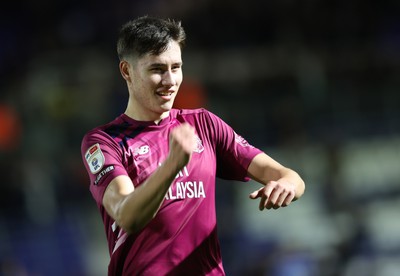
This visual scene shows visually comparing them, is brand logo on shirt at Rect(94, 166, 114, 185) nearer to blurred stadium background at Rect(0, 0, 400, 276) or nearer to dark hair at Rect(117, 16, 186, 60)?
dark hair at Rect(117, 16, 186, 60)

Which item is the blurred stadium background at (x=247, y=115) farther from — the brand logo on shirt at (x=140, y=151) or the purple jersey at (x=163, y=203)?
the brand logo on shirt at (x=140, y=151)

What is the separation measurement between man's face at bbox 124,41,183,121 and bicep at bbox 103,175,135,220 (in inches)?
20.1

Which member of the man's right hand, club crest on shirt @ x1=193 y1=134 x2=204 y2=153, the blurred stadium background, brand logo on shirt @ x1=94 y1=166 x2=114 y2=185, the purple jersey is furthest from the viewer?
the blurred stadium background

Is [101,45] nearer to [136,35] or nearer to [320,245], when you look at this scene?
[320,245]

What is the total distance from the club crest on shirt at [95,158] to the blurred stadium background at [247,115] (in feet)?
18.2

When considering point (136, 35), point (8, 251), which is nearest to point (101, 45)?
point (8, 251)

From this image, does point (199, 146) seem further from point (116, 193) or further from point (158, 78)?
point (116, 193)

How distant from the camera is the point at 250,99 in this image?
41.9 ft

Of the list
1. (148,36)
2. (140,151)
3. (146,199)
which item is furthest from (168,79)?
(146,199)

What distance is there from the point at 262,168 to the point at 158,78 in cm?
79

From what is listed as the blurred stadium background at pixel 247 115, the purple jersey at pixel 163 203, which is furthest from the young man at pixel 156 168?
the blurred stadium background at pixel 247 115

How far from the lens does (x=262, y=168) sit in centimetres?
442

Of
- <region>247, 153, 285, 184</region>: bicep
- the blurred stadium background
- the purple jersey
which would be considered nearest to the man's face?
the purple jersey

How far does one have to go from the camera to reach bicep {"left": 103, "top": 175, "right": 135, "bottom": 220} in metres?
3.69
